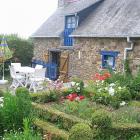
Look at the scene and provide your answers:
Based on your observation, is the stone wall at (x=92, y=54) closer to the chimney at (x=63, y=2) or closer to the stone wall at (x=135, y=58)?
the stone wall at (x=135, y=58)

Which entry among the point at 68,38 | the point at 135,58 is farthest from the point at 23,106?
the point at 68,38

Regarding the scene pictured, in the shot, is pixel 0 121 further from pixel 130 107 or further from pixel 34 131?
pixel 130 107

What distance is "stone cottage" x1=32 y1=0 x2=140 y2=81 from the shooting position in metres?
17.9

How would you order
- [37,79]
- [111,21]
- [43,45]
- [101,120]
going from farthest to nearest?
[43,45] < [111,21] < [37,79] < [101,120]

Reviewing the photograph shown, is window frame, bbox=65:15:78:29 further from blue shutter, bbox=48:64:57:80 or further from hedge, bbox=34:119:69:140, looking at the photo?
hedge, bbox=34:119:69:140

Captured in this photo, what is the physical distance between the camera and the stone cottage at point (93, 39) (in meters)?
17.9

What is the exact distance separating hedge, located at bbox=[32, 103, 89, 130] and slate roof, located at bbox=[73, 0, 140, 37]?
25.0 ft

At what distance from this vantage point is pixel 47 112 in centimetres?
1019

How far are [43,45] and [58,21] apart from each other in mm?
1894

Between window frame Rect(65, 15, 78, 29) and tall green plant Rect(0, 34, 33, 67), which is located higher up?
window frame Rect(65, 15, 78, 29)

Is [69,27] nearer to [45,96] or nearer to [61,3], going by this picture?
[61,3]

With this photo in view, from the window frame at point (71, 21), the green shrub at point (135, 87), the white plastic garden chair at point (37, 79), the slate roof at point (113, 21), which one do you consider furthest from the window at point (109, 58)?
the green shrub at point (135, 87)

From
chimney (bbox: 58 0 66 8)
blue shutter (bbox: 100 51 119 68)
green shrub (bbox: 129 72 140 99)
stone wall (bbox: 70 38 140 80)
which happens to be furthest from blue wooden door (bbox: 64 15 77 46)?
green shrub (bbox: 129 72 140 99)

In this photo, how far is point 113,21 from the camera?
19578 mm
